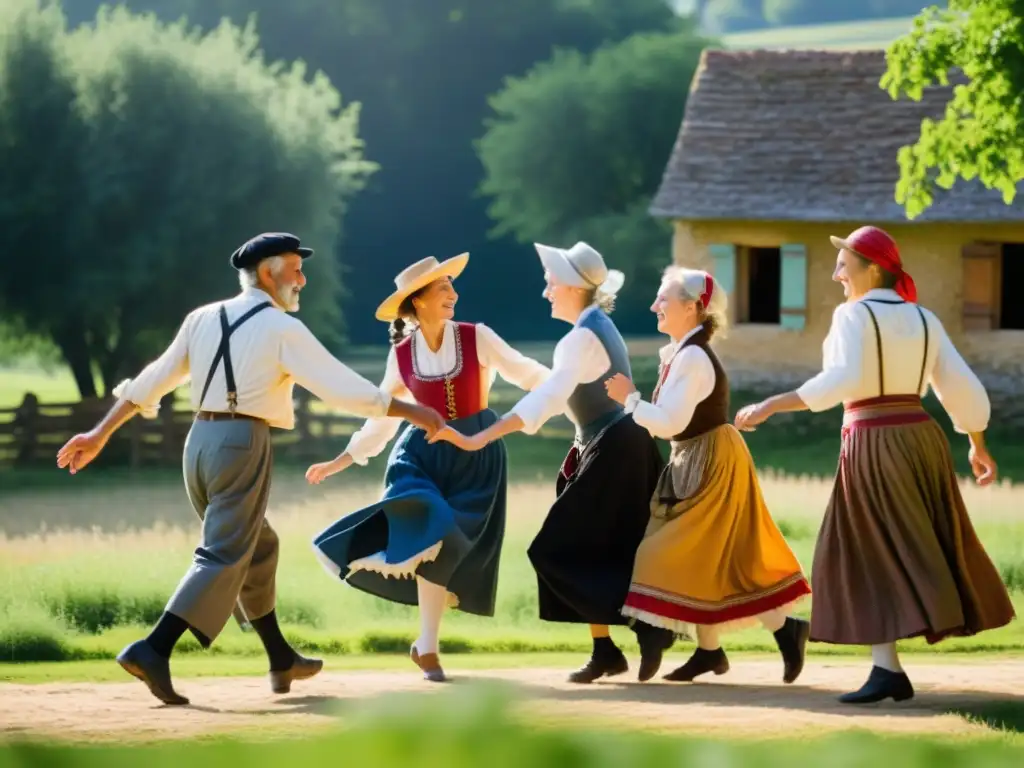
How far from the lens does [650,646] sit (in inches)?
314

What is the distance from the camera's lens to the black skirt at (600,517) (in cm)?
809

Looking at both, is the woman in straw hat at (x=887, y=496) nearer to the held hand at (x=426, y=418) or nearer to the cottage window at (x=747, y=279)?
the held hand at (x=426, y=418)

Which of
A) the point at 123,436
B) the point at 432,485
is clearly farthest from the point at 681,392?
the point at 123,436

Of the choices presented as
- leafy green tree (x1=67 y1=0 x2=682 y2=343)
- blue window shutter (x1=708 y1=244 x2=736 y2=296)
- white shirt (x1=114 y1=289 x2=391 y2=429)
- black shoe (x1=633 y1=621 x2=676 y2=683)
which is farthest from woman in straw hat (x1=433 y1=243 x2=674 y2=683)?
leafy green tree (x1=67 y1=0 x2=682 y2=343)

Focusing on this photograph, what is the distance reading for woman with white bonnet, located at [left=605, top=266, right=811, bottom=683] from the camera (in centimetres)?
775

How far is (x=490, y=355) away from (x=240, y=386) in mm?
1268

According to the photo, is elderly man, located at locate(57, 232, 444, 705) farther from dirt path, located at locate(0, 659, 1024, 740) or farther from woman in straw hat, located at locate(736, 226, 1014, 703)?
woman in straw hat, located at locate(736, 226, 1014, 703)

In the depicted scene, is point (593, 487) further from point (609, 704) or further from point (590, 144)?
point (590, 144)

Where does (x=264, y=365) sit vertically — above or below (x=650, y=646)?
above

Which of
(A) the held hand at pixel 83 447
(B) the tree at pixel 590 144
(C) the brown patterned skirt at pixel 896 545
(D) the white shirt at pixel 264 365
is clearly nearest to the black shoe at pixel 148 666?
(A) the held hand at pixel 83 447

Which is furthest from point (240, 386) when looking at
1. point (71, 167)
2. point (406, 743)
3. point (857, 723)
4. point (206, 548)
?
point (71, 167)

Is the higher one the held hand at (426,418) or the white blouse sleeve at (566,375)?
the white blouse sleeve at (566,375)

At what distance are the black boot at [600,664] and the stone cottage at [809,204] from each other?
48.3ft

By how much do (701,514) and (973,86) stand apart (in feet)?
22.2
